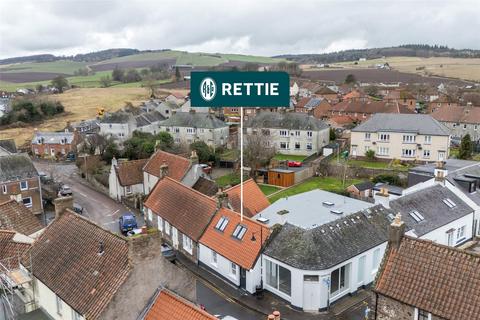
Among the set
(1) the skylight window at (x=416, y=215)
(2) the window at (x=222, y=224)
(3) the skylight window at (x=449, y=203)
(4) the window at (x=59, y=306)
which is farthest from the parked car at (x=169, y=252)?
(3) the skylight window at (x=449, y=203)

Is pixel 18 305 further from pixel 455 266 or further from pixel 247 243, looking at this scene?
pixel 455 266

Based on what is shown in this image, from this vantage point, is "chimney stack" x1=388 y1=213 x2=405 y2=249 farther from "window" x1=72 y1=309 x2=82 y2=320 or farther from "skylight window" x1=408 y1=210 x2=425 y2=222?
"window" x1=72 y1=309 x2=82 y2=320

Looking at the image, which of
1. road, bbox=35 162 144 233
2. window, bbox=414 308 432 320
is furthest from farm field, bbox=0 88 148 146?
window, bbox=414 308 432 320

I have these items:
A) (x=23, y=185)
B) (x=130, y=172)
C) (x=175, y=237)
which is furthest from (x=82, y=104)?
(x=175, y=237)

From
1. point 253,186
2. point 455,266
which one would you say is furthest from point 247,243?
point 455,266

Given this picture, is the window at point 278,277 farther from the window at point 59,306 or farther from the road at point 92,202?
the road at point 92,202
